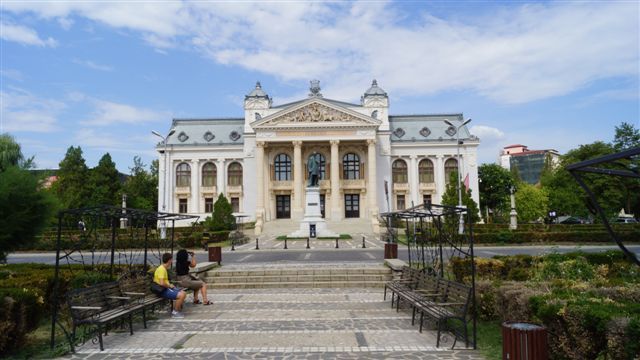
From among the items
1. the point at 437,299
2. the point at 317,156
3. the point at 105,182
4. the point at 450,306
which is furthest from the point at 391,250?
the point at 105,182

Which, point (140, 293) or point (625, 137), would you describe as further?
point (625, 137)

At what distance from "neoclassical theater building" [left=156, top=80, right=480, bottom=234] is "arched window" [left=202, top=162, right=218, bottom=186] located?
0.14 m

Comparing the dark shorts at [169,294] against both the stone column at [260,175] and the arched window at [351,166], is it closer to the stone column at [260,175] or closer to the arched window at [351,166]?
the stone column at [260,175]

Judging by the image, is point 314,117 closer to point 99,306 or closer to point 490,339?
point 99,306

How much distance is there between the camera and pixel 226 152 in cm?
6694

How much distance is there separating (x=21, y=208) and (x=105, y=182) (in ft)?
173

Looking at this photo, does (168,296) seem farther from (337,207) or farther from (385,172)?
(385,172)

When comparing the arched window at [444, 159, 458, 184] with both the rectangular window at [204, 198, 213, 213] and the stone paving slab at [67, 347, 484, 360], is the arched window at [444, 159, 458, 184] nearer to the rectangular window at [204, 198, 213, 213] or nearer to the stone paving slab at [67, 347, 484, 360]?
the rectangular window at [204, 198, 213, 213]

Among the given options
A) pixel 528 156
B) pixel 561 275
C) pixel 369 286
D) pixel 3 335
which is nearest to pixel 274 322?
pixel 3 335

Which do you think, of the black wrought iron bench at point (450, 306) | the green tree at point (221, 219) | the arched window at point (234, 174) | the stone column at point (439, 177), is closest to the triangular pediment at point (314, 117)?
the arched window at point (234, 174)

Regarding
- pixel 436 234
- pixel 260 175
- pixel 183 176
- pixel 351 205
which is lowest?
pixel 436 234

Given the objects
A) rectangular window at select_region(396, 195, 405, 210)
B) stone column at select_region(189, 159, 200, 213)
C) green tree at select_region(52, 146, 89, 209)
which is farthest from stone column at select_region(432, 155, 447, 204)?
green tree at select_region(52, 146, 89, 209)

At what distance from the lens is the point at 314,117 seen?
5997cm

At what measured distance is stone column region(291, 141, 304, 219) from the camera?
195 feet
